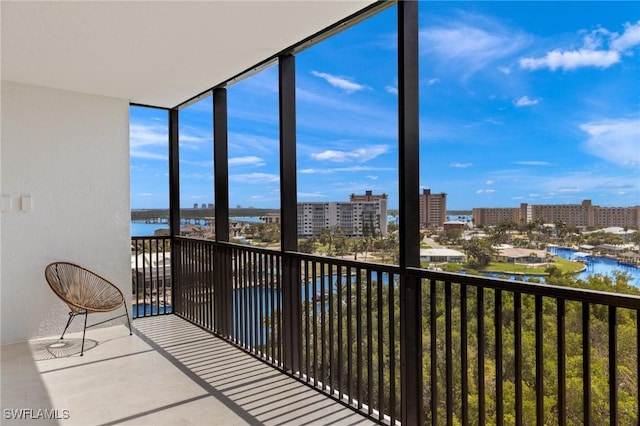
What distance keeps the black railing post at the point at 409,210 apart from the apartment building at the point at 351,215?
1539 mm

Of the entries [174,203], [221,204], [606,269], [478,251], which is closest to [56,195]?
[174,203]

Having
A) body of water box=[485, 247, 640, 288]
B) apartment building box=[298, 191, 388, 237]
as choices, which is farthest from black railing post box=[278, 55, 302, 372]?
body of water box=[485, 247, 640, 288]

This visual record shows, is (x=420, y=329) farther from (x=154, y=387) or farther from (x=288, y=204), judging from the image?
(x=154, y=387)

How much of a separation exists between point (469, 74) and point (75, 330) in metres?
7.19

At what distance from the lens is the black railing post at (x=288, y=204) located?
3088 mm

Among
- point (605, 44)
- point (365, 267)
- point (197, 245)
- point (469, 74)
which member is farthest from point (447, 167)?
point (365, 267)

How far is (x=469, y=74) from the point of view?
728cm

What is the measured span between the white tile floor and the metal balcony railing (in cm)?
21

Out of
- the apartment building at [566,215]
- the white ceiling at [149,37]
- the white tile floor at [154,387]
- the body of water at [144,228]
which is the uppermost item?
the white ceiling at [149,37]

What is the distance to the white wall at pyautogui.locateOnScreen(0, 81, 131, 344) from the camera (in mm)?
3877

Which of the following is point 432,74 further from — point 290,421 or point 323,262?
point 290,421

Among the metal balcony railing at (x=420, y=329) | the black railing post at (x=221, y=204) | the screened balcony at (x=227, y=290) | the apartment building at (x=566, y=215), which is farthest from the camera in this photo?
the black railing post at (x=221, y=204)

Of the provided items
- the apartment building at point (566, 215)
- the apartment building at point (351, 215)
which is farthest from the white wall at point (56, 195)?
the apartment building at point (566, 215)

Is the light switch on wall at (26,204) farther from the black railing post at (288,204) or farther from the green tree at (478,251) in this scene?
the green tree at (478,251)
